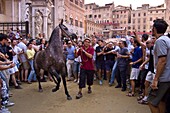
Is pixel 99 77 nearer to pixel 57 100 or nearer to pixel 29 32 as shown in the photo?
pixel 57 100

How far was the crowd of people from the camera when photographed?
3.51 m

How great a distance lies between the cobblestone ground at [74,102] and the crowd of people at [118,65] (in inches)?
13.0

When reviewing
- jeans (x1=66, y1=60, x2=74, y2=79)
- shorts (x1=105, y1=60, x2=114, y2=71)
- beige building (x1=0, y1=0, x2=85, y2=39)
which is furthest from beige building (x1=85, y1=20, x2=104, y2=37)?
shorts (x1=105, y1=60, x2=114, y2=71)

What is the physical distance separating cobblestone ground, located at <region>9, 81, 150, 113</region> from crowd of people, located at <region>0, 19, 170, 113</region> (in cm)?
33

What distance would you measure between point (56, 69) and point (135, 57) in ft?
9.55

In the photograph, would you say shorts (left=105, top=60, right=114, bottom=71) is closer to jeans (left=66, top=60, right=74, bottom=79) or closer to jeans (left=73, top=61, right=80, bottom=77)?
jeans (left=73, top=61, right=80, bottom=77)

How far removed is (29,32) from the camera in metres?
13.7

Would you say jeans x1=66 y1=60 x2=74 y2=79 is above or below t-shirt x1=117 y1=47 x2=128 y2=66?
below

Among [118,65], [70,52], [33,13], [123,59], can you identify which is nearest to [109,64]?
[118,65]

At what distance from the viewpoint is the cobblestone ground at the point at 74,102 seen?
5.96 meters

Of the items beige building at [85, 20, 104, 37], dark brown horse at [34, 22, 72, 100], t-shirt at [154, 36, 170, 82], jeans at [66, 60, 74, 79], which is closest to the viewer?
t-shirt at [154, 36, 170, 82]

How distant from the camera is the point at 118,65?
8797 mm

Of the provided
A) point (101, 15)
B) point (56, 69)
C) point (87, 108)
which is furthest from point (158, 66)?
point (101, 15)

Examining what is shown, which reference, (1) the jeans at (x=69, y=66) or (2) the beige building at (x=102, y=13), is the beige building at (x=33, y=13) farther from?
(2) the beige building at (x=102, y=13)
